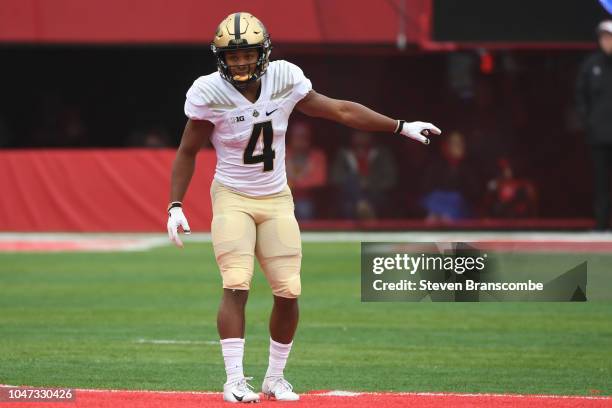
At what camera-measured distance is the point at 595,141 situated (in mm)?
17969

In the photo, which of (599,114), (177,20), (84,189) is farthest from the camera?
(177,20)

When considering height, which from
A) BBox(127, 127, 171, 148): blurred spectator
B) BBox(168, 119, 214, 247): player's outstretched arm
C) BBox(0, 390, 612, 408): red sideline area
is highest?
BBox(168, 119, 214, 247): player's outstretched arm

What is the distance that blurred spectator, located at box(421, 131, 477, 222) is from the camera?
21609mm

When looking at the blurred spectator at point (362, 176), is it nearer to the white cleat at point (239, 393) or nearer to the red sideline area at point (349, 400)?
the red sideline area at point (349, 400)

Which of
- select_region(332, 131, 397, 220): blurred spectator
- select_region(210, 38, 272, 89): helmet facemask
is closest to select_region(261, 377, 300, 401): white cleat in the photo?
select_region(210, 38, 272, 89): helmet facemask

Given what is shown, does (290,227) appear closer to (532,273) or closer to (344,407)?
(344,407)

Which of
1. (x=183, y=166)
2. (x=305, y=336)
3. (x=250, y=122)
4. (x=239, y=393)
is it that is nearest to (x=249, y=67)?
(x=250, y=122)

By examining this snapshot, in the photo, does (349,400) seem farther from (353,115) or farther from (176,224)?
(353,115)

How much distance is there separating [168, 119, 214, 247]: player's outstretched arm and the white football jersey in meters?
0.07

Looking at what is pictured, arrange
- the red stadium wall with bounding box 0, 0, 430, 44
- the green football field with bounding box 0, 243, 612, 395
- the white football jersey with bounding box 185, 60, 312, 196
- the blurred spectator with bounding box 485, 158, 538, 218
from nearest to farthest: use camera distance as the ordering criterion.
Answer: the white football jersey with bounding box 185, 60, 312, 196 < the green football field with bounding box 0, 243, 612, 395 < the red stadium wall with bounding box 0, 0, 430, 44 < the blurred spectator with bounding box 485, 158, 538, 218

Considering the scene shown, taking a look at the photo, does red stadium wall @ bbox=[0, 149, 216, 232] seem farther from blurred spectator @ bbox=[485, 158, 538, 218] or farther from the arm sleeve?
the arm sleeve

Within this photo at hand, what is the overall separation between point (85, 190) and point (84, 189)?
0.07 feet

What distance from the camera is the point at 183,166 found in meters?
7.93

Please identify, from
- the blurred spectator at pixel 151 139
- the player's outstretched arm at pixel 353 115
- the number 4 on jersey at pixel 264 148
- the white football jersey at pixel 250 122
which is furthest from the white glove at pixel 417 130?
the blurred spectator at pixel 151 139
